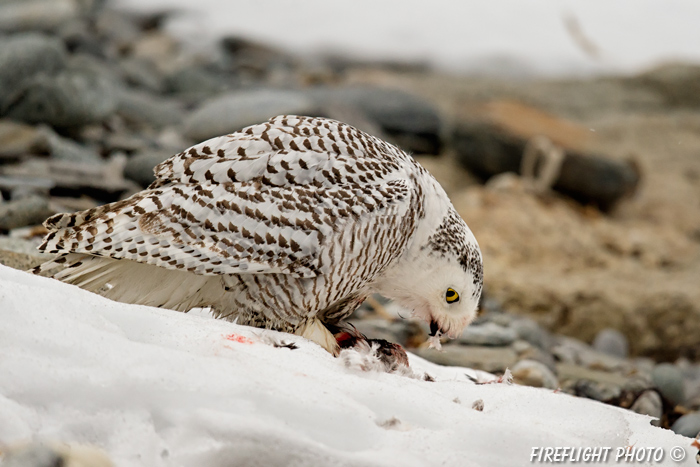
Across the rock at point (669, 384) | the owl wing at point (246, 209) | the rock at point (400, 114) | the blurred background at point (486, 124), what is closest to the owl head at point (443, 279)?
the owl wing at point (246, 209)

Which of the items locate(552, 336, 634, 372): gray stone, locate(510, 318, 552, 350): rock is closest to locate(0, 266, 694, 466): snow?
locate(552, 336, 634, 372): gray stone

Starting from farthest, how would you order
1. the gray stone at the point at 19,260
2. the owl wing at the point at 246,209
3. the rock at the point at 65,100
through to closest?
the rock at the point at 65,100 < the gray stone at the point at 19,260 < the owl wing at the point at 246,209

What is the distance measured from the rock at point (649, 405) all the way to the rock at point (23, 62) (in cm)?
586

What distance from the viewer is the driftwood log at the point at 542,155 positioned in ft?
30.2

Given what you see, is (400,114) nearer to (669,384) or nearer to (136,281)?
(669,384)

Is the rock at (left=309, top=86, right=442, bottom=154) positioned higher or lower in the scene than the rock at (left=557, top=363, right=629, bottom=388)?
higher

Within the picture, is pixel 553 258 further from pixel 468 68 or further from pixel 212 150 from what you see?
pixel 468 68

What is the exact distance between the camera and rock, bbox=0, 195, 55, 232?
4.64m

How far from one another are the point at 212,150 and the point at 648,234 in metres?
7.12

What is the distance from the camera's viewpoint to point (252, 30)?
49.6 ft

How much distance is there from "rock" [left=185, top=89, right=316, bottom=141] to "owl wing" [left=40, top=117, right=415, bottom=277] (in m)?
4.42

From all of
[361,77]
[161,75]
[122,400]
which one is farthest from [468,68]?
[122,400]

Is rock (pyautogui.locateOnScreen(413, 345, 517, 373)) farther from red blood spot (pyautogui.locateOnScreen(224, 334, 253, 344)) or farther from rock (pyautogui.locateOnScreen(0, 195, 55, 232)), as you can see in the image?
rock (pyautogui.locateOnScreen(0, 195, 55, 232))

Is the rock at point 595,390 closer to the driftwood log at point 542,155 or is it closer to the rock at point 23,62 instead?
the driftwood log at point 542,155
